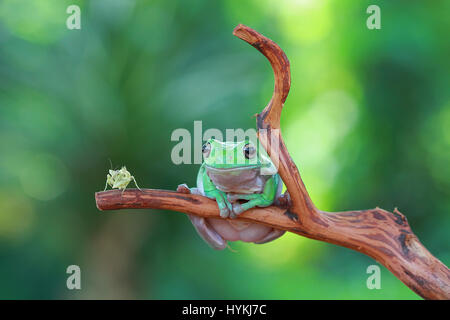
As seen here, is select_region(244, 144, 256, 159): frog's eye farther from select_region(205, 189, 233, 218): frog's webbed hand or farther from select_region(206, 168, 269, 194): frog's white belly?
select_region(205, 189, 233, 218): frog's webbed hand

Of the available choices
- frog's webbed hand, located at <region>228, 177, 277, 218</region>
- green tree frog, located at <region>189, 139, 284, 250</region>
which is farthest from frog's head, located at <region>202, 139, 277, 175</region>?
frog's webbed hand, located at <region>228, 177, 277, 218</region>

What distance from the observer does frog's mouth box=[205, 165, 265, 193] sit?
199 centimetres

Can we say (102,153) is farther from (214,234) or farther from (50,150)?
(214,234)

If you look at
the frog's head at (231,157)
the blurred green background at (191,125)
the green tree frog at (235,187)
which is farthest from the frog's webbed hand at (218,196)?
the blurred green background at (191,125)

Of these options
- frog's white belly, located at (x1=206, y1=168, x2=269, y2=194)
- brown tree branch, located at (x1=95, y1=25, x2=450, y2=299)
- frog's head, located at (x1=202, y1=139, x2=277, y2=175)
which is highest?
frog's head, located at (x1=202, y1=139, x2=277, y2=175)

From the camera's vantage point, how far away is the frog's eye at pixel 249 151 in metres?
2.02

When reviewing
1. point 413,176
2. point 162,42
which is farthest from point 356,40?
point 162,42

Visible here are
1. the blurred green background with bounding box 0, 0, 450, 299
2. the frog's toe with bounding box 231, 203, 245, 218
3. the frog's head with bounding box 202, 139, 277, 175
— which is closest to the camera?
the frog's head with bounding box 202, 139, 277, 175

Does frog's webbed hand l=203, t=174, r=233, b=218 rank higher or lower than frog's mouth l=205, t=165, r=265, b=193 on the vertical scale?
lower

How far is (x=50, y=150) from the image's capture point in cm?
436

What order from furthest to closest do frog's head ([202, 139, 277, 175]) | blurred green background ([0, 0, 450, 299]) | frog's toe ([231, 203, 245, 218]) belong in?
blurred green background ([0, 0, 450, 299]), frog's toe ([231, 203, 245, 218]), frog's head ([202, 139, 277, 175])

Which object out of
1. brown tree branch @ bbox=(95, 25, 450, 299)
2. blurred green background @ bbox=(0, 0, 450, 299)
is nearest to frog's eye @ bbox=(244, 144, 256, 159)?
brown tree branch @ bbox=(95, 25, 450, 299)

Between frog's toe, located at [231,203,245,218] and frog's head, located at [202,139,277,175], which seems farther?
frog's toe, located at [231,203,245,218]

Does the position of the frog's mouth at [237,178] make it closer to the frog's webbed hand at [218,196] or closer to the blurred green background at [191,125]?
the frog's webbed hand at [218,196]
